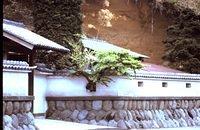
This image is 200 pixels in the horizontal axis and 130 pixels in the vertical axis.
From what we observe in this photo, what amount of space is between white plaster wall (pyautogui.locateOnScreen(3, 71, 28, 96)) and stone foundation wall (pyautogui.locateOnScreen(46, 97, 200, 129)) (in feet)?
12.5

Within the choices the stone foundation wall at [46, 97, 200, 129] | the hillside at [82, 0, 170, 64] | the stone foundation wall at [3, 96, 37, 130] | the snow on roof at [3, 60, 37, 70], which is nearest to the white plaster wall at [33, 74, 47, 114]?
the stone foundation wall at [46, 97, 200, 129]

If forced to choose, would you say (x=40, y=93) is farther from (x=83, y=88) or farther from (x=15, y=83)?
(x=15, y=83)

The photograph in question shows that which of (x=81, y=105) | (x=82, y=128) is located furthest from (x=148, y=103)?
(x=82, y=128)

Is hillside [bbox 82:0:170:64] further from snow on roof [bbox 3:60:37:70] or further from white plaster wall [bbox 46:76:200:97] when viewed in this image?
snow on roof [bbox 3:60:37:70]

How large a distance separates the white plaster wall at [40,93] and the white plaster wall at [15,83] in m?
3.17

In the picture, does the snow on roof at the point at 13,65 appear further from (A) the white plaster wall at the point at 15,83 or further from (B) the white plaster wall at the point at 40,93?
(B) the white plaster wall at the point at 40,93

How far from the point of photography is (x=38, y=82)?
50.3ft

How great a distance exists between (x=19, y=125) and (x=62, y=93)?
5.18 metres

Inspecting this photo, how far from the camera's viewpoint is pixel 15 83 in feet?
38.0

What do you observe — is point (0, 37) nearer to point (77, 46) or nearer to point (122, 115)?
point (122, 115)

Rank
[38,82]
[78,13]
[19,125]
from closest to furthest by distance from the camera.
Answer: [19,125] < [38,82] < [78,13]

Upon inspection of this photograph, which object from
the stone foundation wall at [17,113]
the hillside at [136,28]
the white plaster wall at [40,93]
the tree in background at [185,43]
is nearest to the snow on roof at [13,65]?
the stone foundation wall at [17,113]

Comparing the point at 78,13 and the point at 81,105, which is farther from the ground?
the point at 78,13

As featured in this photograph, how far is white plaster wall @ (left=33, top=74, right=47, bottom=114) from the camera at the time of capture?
15.2 meters
